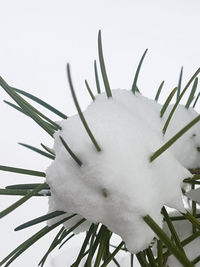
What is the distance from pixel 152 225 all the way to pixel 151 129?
50mm

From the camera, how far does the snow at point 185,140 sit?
0.18 metres

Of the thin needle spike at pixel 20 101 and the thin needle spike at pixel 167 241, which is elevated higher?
the thin needle spike at pixel 20 101

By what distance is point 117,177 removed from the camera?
0.45 feet

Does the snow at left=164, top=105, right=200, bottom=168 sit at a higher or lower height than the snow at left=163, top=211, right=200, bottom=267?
higher

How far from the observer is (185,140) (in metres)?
0.19

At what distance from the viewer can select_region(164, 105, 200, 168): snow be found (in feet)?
0.61

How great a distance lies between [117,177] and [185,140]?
7cm

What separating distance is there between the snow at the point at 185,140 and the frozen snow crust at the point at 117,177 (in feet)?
0.09

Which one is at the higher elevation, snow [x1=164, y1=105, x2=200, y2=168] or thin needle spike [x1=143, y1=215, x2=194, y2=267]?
snow [x1=164, y1=105, x2=200, y2=168]

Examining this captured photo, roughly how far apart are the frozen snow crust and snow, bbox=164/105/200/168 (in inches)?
1.1

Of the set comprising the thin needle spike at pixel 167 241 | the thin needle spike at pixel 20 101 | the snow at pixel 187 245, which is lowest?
the snow at pixel 187 245

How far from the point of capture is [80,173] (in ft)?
0.48

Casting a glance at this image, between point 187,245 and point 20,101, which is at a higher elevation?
point 20,101

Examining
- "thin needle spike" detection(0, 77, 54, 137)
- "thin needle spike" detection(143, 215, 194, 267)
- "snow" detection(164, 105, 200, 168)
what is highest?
"thin needle spike" detection(0, 77, 54, 137)
